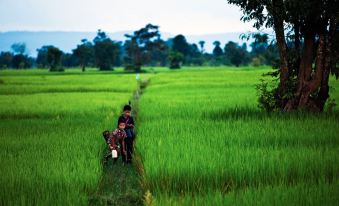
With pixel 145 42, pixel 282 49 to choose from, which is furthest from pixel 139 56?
pixel 282 49

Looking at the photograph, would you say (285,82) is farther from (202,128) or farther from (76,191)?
(76,191)

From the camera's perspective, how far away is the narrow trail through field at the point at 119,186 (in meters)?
5.48

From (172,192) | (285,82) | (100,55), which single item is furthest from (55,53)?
(172,192)

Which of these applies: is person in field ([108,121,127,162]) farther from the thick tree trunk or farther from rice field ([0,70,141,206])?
the thick tree trunk

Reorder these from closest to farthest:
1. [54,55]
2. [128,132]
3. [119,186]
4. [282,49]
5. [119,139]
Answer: [119,186], [119,139], [128,132], [282,49], [54,55]

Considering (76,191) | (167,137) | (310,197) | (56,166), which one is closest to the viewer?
(310,197)

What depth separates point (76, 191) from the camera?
17.4 ft

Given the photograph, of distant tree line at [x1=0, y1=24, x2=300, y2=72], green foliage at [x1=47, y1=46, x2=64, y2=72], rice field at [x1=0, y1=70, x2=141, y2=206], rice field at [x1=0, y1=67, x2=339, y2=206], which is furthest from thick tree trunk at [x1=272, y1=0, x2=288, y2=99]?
green foliage at [x1=47, y1=46, x2=64, y2=72]

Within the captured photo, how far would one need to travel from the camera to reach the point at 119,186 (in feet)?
20.6

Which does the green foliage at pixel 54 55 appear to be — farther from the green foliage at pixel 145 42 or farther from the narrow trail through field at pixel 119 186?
the narrow trail through field at pixel 119 186

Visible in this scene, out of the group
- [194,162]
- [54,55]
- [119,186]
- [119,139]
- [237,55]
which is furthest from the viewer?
[237,55]

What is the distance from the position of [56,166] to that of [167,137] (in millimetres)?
3031

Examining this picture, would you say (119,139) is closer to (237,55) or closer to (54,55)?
(54,55)

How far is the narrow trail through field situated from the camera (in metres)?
5.48
